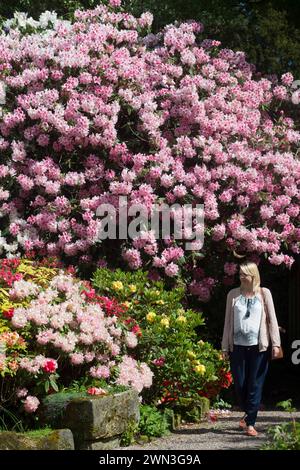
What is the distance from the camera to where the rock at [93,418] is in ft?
25.6

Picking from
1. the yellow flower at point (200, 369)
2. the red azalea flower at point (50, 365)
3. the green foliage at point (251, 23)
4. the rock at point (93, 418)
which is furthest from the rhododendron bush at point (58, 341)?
the green foliage at point (251, 23)

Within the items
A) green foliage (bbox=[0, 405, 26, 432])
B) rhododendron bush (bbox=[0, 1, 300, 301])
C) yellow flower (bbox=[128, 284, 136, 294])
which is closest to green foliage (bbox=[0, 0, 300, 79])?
rhododendron bush (bbox=[0, 1, 300, 301])

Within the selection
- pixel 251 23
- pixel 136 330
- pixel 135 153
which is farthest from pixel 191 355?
pixel 251 23

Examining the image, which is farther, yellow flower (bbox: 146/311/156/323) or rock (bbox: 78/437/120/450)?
yellow flower (bbox: 146/311/156/323)

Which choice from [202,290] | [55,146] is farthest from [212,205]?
[55,146]

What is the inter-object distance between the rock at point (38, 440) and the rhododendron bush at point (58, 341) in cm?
65

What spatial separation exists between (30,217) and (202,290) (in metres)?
2.30

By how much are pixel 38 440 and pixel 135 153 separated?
5722 mm

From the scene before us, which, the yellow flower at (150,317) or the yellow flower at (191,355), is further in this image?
the yellow flower at (191,355)

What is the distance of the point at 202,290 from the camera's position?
1199cm

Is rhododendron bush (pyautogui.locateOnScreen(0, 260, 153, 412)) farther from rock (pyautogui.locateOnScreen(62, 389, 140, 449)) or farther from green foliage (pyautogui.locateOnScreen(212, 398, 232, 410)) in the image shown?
green foliage (pyautogui.locateOnScreen(212, 398, 232, 410))

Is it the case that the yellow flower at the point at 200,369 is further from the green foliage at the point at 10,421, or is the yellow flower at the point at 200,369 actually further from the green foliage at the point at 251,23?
the green foliage at the point at 251,23

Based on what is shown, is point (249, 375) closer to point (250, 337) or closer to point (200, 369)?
point (250, 337)

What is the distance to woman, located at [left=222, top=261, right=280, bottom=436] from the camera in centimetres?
885
